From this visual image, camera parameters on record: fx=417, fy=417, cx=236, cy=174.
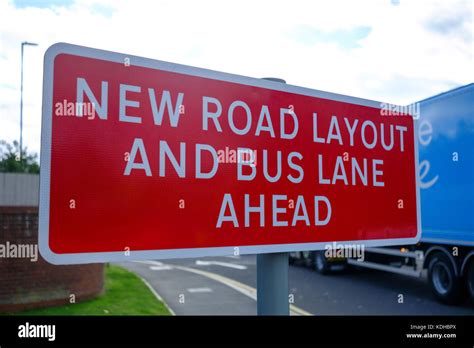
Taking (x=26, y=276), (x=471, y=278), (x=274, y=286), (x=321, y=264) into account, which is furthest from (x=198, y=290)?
(x=274, y=286)

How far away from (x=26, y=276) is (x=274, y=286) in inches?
279

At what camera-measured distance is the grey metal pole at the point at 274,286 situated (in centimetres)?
155

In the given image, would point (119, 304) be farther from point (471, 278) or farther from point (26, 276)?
point (471, 278)

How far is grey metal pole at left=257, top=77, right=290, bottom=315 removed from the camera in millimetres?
1546

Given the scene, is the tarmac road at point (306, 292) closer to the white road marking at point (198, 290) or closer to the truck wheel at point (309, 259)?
the white road marking at point (198, 290)

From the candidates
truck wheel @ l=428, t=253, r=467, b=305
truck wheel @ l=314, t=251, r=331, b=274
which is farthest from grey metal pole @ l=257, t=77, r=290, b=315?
truck wheel @ l=314, t=251, r=331, b=274

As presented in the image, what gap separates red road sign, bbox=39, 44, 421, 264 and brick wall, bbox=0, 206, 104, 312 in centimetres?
658

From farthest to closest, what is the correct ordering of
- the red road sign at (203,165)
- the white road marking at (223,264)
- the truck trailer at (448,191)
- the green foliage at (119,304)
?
the white road marking at (223,264) < the truck trailer at (448,191) < the green foliage at (119,304) < the red road sign at (203,165)

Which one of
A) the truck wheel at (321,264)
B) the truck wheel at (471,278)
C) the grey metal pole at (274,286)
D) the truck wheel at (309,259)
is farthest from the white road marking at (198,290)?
the grey metal pole at (274,286)

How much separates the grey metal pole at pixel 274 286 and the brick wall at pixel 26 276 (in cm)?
642
